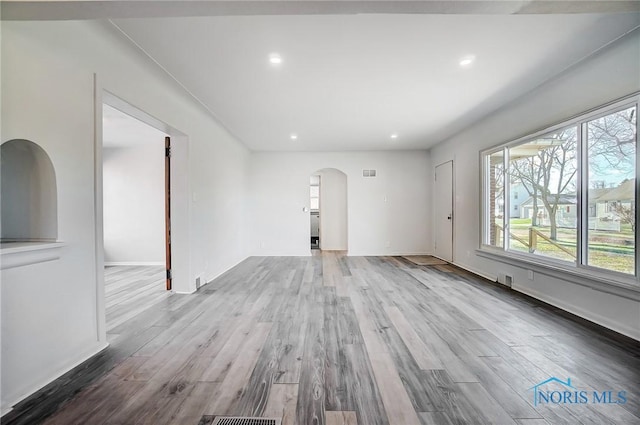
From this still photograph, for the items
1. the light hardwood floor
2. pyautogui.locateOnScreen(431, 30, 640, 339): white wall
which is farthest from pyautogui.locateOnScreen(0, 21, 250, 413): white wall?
pyautogui.locateOnScreen(431, 30, 640, 339): white wall

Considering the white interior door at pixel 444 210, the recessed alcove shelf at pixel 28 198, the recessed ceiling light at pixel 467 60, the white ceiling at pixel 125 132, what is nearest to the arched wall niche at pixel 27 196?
the recessed alcove shelf at pixel 28 198

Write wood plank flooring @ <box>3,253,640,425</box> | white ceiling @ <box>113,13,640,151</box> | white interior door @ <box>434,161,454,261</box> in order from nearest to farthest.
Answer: wood plank flooring @ <box>3,253,640,425</box> < white ceiling @ <box>113,13,640,151</box> < white interior door @ <box>434,161,454,261</box>

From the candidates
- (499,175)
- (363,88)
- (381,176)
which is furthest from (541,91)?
(381,176)

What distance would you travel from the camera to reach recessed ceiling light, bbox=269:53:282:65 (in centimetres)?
249

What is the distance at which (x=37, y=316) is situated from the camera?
1.65 meters

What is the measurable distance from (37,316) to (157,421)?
1029mm

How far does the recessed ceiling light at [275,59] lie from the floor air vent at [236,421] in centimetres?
276

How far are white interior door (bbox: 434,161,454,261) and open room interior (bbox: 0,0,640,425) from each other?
0.76 m

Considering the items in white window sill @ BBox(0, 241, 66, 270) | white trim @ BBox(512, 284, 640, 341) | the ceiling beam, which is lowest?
white trim @ BBox(512, 284, 640, 341)

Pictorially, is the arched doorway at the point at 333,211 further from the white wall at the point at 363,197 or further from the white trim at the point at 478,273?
the white trim at the point at 478,273

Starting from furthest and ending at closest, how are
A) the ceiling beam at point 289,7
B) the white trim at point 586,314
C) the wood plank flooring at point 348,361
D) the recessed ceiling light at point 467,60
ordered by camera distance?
the recessed ceiling light at point 467,60, the white trim at point 586,314, the wood plank flooring at point 348,361, the ceiling beam at point 289,7

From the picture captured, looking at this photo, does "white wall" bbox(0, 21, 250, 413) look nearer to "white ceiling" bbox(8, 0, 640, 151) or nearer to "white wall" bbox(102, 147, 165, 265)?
"white ceiling" bbox(8, 0, 640, 151)

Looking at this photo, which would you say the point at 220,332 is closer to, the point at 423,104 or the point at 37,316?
the point at 37,316

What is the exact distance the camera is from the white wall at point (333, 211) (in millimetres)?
7676
